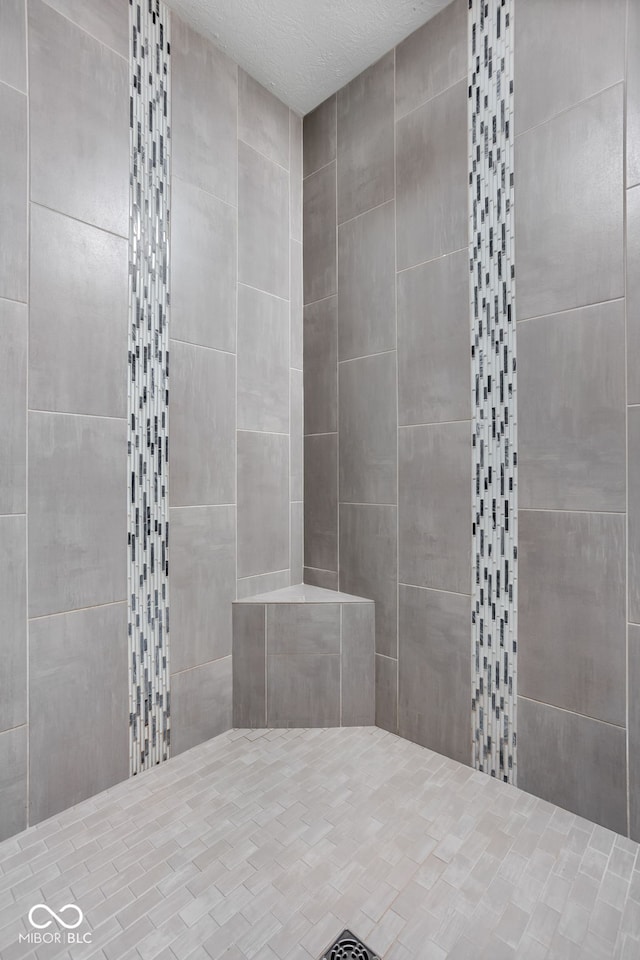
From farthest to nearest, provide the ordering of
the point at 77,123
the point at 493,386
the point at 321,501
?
1. the point at 321,501
2. the point at 493,386
3. the point at 77,123

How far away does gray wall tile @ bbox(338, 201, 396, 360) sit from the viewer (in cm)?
179

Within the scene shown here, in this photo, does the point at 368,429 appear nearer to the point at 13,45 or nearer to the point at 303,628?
the point at 303,628

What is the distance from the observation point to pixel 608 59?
128 cm

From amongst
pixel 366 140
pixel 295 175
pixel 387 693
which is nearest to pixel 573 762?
pixel 387 693

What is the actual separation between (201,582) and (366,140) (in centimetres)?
171

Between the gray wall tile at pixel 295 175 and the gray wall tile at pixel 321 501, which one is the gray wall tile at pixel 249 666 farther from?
the gray wall tile at pixel 295 175

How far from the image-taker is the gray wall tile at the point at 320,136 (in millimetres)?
2000

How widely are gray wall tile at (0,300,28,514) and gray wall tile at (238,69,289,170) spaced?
1.14 m

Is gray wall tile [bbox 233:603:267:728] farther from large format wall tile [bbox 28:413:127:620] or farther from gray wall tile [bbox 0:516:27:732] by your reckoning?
gray wall tile [bbox 0:516:27:732]

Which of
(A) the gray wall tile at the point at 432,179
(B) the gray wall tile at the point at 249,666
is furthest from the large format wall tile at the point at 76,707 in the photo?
(A) the gray wall tile at the point at 432,179

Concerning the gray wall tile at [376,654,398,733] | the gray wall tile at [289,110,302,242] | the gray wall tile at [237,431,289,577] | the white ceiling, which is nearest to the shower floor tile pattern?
the gray wall tile at [376,654,398,733]

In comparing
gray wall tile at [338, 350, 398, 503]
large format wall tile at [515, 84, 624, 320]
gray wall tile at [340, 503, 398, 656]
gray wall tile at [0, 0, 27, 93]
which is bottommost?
gray wall tile at [340, 503, 398, 656]

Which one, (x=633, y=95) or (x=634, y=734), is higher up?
(x=633, y=95)

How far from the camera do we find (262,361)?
1.94m
